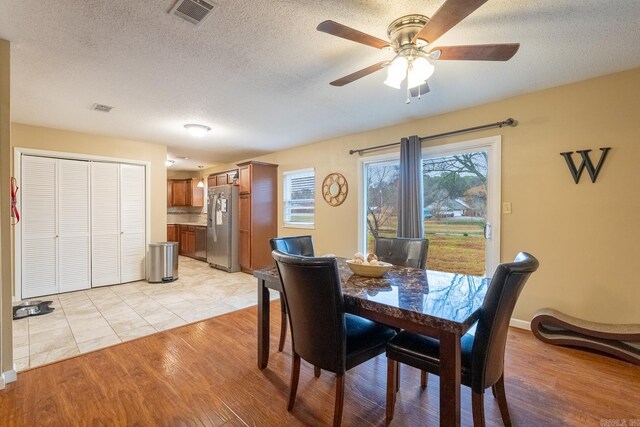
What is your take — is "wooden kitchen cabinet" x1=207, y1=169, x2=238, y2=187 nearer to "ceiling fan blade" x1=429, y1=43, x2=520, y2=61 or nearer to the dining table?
A: the dining table

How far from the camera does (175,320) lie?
320 cm

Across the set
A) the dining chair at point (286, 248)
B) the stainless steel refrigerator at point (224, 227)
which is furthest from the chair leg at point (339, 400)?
the stainless steel refrigerator at point (224, 227)

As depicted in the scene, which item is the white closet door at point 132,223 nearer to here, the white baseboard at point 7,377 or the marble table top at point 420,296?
the white baseboard at point 7,377

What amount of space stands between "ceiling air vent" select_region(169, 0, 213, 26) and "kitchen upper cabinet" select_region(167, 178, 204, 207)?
20.8 ft

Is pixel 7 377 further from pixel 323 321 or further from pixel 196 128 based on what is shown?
pixel 196 128

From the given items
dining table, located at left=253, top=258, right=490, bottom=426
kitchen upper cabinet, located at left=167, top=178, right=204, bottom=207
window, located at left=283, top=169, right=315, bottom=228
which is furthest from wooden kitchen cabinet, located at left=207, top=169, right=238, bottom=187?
dining table, located at left=253, top=258, right=490, bottom=426

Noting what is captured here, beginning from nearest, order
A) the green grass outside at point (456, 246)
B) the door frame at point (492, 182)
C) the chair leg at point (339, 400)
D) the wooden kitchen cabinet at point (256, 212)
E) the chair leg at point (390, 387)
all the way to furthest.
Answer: the chair leg at point (339, 400) → the chair leg at point (390, 387) → the door frame at point (492, 182) → the green grass outside at point (456, 246) → the wooden kitchen cabinet at point (256, 212)

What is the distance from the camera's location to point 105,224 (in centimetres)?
454

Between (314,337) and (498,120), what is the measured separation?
9.76 feet

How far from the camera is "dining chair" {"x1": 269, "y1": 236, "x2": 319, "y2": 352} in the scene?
2.59 m

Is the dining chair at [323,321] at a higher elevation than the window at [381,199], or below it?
below

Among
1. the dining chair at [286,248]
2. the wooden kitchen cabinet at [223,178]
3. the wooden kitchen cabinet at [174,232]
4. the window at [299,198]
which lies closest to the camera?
the dining chair at [286,248]

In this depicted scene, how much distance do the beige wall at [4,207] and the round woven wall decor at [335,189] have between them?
3.59 metres

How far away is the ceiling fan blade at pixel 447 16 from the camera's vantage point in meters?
1.27
